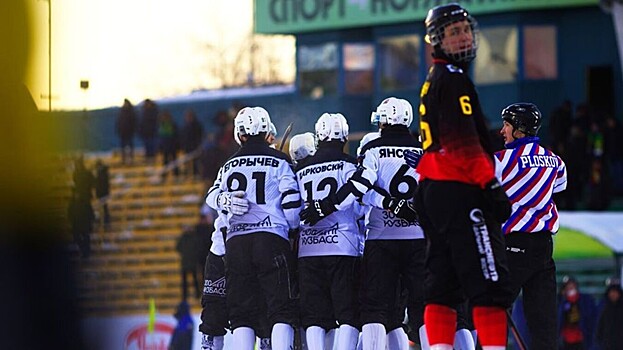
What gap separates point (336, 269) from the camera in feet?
29.5

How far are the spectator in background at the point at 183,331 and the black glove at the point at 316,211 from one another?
8421mm

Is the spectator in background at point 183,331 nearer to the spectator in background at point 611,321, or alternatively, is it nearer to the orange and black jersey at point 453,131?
the spectator in background at point 611,321

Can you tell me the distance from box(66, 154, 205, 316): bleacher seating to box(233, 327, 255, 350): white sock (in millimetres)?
14759

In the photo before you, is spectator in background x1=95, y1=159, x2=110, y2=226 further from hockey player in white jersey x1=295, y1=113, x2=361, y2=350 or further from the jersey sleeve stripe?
the jersey sleeve stripe

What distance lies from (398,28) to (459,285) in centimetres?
2507

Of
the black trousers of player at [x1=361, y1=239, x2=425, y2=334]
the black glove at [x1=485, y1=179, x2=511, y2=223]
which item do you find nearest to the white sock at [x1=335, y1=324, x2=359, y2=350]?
the black trousers of player at [x1=361, y1=239, x2=425, y2=334]

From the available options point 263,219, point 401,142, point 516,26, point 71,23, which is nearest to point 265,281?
→ point 263,219

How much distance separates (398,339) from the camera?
29.8 feet

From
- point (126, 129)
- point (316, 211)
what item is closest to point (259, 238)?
point (316, 211)

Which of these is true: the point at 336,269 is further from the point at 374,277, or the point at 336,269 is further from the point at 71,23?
the point at 71,23

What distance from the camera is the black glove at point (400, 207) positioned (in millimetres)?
8484

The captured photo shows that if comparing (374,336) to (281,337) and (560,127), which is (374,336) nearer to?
(281,337)

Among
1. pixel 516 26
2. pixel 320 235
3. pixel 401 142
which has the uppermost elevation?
pixel 516 26

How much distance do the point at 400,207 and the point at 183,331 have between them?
9369mm
